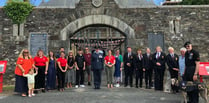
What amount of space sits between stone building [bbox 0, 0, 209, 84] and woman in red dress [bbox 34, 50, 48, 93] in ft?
9.04

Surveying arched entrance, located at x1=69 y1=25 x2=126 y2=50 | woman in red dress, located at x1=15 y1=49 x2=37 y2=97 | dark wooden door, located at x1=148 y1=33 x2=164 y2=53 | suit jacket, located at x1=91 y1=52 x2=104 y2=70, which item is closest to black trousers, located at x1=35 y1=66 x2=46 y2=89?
woman in red dress, located at x1=15 y1=49 x2=37 y2=97

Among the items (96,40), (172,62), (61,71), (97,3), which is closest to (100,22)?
(97,3)

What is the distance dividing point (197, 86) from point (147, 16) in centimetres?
582

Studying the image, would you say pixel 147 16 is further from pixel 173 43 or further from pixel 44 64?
pixel 44 64

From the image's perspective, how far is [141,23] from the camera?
10.6 meters

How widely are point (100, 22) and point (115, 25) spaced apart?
0.75 metres

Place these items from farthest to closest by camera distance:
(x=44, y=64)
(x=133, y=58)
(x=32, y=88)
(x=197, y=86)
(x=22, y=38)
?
(x=22, y=38) < (x=133, y=58) < (x=44, y=64) < (x=32, y=88) < (x=197, y=86)

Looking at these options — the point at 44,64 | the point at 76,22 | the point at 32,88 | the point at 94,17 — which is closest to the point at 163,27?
the point at 94,17

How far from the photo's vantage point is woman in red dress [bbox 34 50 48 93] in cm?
760

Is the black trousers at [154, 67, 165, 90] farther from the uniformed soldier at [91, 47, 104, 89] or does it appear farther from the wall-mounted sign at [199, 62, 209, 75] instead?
the uniformed soldier at [91, 47, 104, 89]

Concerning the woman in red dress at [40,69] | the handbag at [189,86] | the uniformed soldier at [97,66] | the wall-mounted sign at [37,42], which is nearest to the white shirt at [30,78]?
the woman in red dress at [40,69]

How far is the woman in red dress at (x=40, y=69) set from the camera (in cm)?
760

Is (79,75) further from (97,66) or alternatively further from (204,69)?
(204,69)

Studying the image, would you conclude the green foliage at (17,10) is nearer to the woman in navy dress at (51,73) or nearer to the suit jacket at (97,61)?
the woman in navy dress at (51,73)
